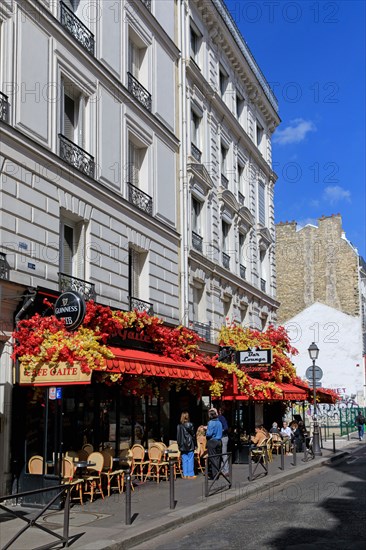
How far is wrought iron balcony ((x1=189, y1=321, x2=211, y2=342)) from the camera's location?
2129 centimetres

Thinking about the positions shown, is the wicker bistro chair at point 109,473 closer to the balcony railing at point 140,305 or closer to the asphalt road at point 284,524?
the asphalt road at point 284,524

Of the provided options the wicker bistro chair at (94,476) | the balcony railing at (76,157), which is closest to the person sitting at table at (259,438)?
the wicker bistro chair at (94,476)

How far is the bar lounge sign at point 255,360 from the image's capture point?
2029 centimetres

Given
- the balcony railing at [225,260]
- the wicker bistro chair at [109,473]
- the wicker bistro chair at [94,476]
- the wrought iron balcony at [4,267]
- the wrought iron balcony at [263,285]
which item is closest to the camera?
the wrought iron balcony at [4,267]

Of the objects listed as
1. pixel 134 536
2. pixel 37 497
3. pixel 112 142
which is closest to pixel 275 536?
pixel 134 536

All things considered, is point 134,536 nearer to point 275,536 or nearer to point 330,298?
point 275,536

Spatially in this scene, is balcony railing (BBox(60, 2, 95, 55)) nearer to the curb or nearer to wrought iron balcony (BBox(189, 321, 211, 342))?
wrought iron balcony (BBox(189, 321, 211, 342))

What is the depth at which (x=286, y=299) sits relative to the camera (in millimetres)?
56969

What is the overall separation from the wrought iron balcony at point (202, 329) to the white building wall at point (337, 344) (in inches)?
1194

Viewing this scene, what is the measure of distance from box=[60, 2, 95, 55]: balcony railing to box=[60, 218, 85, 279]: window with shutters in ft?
13.8

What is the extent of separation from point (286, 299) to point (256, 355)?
3696cm

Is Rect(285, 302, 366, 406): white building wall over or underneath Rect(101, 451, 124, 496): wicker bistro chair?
over

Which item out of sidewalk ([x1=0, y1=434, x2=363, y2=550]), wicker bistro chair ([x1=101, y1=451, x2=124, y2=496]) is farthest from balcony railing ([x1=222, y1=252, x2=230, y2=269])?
wicker bistro chair ([x1=101, y1=451, x2=124, y2=496])

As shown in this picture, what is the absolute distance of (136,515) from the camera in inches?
418
